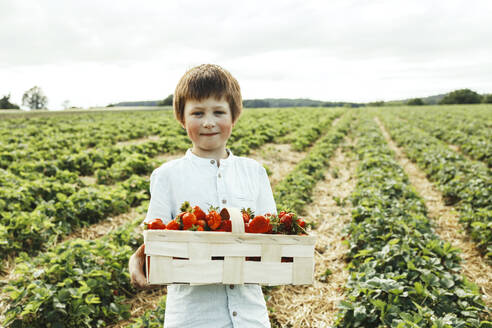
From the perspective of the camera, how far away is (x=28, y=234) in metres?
4.72

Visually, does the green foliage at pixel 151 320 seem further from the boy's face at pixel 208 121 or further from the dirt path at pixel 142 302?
the boy's face at pixel 208 121

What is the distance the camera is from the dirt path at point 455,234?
4.03m

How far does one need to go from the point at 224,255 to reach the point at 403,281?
9.10 feet

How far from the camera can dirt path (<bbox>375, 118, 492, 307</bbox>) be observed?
403 cm

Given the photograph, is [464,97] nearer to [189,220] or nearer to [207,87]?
[207,87]

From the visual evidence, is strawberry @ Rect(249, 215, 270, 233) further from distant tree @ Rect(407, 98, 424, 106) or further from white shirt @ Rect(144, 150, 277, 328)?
distant tree @ Rect(407, 98, 424, 106)

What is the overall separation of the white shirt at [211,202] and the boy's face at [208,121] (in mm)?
129

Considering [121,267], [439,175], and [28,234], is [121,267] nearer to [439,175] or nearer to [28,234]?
[28,234]

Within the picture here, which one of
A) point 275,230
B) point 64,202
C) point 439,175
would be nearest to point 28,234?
point 64,202

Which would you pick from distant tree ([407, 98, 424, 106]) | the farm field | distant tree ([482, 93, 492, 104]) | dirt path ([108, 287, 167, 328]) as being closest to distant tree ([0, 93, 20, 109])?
the farm field

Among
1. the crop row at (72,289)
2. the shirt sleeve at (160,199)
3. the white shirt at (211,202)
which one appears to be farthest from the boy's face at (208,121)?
the crop row at (72,289)

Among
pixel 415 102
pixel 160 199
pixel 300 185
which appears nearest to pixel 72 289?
pixel 160 199

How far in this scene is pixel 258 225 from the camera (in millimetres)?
1332

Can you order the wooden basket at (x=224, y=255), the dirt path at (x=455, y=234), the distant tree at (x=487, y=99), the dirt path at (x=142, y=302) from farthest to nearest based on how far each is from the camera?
the distant tree at (x=487, y=99), the dirt path at (x=455, y=234), the dirt path at (x=142, y=302), the wooden basket at (x=224, y=255)
